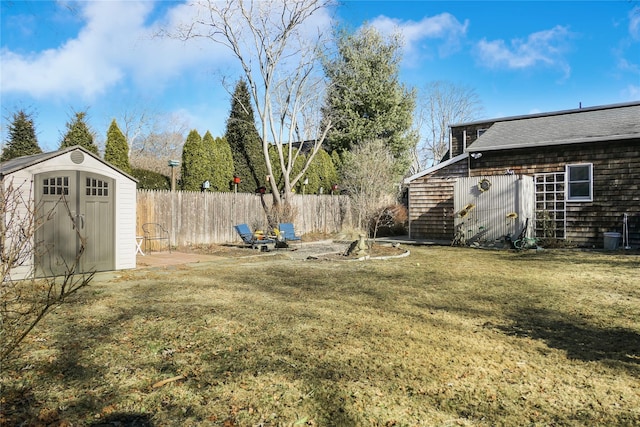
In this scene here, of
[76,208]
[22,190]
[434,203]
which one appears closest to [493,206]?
[434,203]

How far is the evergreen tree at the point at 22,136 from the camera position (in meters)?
15.8

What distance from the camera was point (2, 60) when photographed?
19.0 ft

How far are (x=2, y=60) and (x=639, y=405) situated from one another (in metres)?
8.17

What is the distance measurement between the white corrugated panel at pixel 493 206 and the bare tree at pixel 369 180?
14.3ft

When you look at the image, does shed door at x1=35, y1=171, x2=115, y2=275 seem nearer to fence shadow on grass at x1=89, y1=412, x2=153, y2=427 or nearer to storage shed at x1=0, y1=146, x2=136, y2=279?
storage shed at x1=0, y1=146, x2=136, y2=279

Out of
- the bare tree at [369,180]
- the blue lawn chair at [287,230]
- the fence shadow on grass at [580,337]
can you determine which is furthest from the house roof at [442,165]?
the fence shadow on grass at [580,337]

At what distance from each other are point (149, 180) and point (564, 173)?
574 inches

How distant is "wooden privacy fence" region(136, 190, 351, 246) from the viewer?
12.8 m

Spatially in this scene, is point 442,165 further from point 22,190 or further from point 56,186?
point 22,190

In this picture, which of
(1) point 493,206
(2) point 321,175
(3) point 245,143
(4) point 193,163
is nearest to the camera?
(1) point 493,206

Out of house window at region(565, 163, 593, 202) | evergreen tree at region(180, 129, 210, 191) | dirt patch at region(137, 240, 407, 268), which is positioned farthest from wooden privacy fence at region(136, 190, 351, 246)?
house window at region(565, 163, 593, 202)

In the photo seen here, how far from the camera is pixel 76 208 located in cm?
789

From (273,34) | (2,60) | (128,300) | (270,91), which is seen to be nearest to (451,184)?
(270,91)

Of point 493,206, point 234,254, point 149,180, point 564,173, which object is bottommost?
point 234,254
